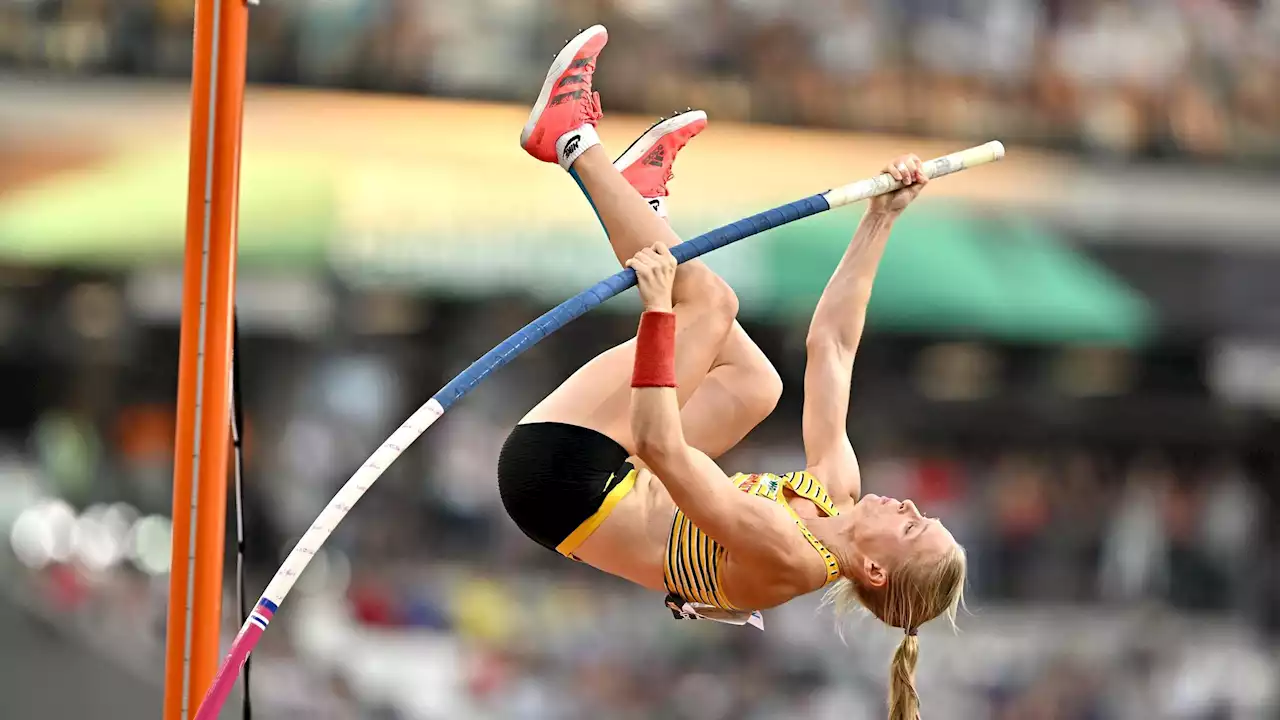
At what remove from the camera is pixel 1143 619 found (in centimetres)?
1028

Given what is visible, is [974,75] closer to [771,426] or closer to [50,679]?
[771,426]

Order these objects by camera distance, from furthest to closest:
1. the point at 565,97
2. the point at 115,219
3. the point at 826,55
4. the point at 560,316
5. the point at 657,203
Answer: the point at 826,55 → the point at 115,219 → the point at 657,203 → the point at 565,97 → the point at 560,316

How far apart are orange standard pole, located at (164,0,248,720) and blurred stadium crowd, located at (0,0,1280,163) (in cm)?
654

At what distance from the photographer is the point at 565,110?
374 cm

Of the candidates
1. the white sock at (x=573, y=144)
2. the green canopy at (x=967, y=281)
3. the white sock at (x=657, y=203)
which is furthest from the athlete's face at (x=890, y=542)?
the green canopy at (x=967, y=281)

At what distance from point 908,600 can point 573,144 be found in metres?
1.33

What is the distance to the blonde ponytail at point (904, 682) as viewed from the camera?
3820 mm

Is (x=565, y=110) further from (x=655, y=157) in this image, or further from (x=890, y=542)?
(x=890, y=542)

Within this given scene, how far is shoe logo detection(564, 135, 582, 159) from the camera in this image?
12.2ft

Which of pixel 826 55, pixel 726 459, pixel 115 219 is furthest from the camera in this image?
pixel 826 55

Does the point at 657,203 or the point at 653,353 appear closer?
the point at 653,353

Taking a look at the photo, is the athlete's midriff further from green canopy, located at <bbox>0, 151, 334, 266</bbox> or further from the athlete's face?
green canopy, located at <bbox>0, 151, 334, 266</bbox>

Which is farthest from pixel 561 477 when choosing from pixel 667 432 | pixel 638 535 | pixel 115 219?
pixel 115 219

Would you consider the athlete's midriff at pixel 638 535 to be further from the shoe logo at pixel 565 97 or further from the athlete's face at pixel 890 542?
the shoe logo at pixel 565 97
